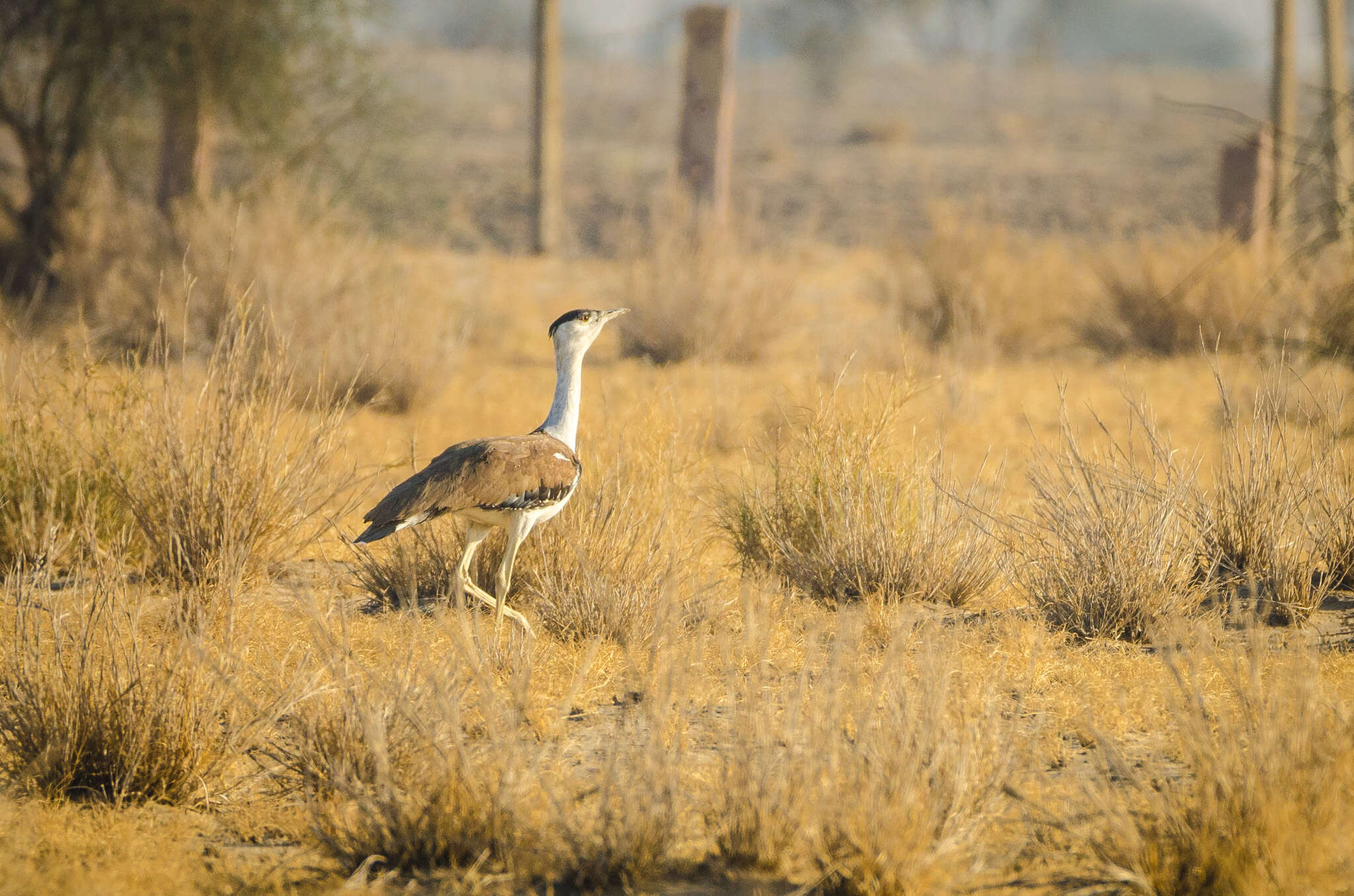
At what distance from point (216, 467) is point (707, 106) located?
10.2 metres

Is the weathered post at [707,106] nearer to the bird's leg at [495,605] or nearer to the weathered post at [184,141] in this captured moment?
the weathered post at [184,141]

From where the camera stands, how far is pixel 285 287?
9875 mm

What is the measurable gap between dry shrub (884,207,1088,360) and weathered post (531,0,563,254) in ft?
22.9

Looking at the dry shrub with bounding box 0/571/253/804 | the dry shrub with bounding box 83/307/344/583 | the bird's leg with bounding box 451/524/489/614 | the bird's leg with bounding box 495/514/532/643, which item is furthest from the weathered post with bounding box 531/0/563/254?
the dry shrub with bounding box 0/571/253/804

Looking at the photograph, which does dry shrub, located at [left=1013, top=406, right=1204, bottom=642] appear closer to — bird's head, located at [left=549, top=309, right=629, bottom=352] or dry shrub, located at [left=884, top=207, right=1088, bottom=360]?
bird's head, located at [left=549, top=309, right=629, bottom=352]

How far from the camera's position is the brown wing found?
454 cm

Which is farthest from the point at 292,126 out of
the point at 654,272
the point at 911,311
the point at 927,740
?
the point at 927,740

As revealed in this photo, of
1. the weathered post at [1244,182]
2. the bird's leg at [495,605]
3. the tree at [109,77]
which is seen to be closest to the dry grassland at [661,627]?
the bird's leg at [495,605]

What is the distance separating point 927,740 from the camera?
3068 mm

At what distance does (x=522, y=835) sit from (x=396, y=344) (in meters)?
6.41

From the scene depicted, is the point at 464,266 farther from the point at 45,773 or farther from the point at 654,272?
the point at 45,773

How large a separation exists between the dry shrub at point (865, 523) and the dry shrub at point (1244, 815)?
217 centimetres

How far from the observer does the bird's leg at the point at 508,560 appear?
471cm

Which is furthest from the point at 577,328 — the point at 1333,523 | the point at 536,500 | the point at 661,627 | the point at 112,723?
the point at 1333,523
